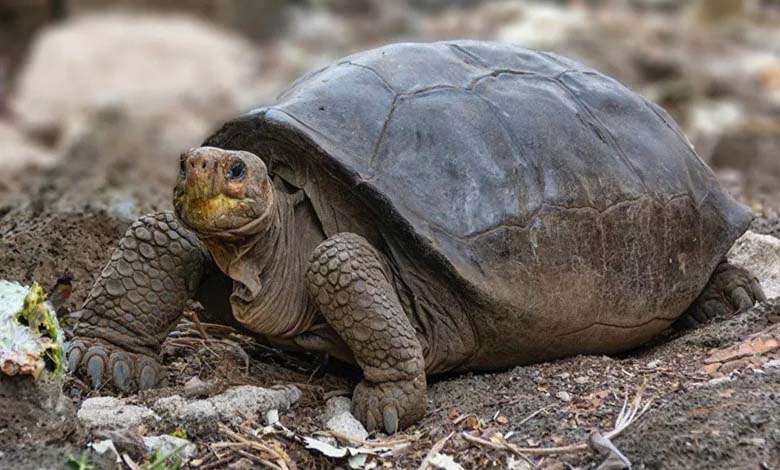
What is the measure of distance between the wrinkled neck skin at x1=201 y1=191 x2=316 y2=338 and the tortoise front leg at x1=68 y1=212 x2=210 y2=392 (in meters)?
0.19

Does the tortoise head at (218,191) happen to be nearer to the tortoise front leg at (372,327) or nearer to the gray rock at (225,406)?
the tortoise front leg at (372,327)

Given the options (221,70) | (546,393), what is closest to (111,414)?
(546,393)

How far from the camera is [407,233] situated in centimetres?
333

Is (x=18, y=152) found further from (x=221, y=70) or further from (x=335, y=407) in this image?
(x=335, y=407)

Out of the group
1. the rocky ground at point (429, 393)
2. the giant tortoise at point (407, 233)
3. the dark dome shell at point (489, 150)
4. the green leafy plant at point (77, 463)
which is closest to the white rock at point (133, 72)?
the rocky ground at point (429, 393)

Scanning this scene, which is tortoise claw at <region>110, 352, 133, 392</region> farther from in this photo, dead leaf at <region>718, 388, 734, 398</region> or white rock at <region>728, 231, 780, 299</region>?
white rock at <region>728, 231, 780, 299</region>

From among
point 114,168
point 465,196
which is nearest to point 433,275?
point 465,196

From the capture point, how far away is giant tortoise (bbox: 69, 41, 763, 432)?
3256 mm

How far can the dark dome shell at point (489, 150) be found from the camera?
3.39 m

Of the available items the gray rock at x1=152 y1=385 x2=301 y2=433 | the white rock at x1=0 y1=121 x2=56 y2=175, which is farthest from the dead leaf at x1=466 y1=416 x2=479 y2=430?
the white rock at x1=0 y1=121 x2=56 y2=175

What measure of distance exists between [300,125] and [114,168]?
591 centimetres

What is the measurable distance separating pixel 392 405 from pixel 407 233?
474 millimetres

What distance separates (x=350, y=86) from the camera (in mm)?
3598

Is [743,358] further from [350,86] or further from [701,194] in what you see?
[350,86]
